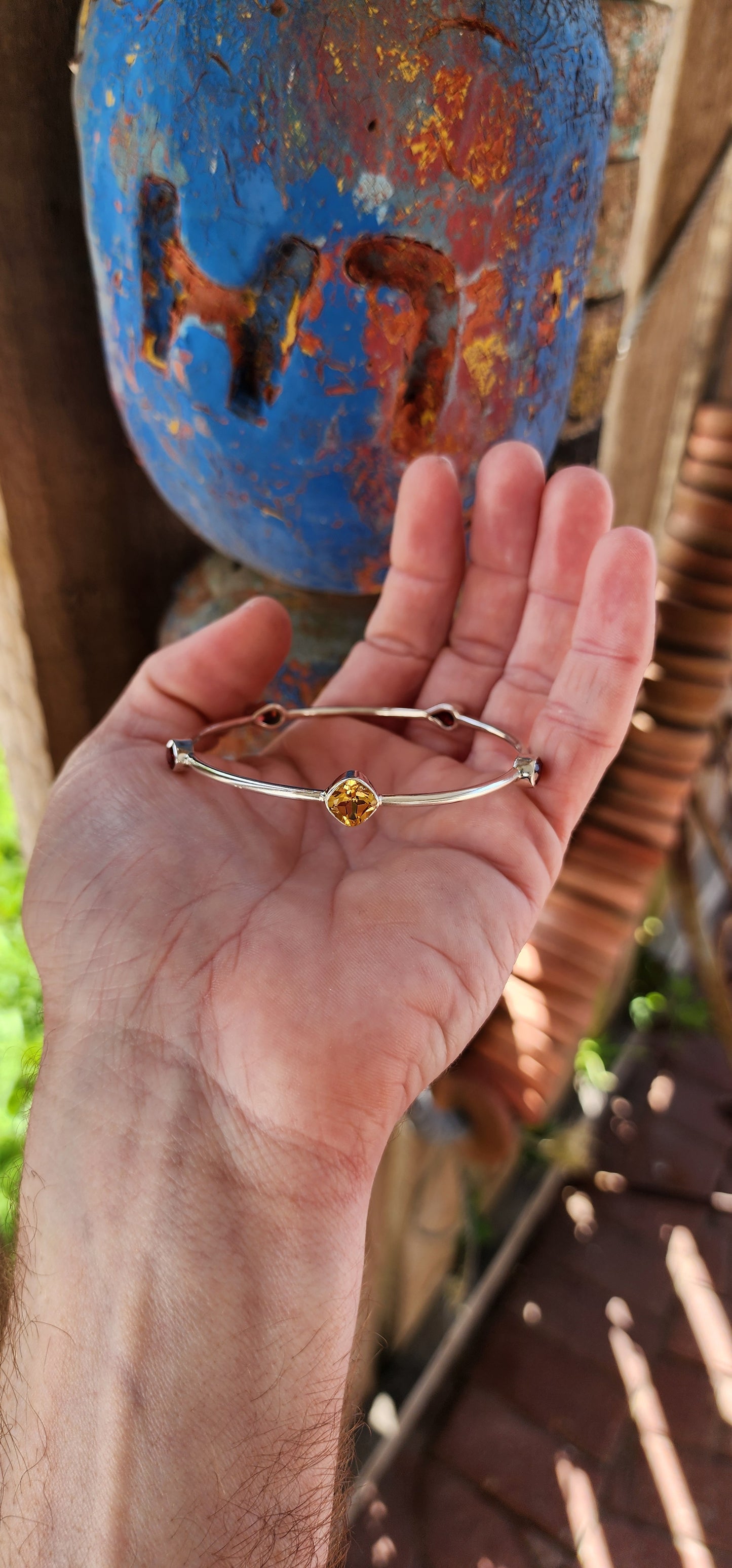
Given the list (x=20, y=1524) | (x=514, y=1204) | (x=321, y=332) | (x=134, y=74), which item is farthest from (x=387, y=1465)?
(x=134, y=74)

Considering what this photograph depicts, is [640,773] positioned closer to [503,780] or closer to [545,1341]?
[503,780]

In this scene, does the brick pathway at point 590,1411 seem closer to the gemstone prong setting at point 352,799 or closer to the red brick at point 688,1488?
the red brick at point 688,1488

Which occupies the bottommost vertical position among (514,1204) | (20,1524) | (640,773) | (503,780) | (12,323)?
(514,1204)

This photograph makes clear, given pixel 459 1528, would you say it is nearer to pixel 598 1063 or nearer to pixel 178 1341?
pixel 598 1063

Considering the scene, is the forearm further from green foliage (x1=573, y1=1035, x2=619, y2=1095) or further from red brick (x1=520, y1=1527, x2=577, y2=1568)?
green foliage (x1=573, y1=1035, x2=619, y2=1095)

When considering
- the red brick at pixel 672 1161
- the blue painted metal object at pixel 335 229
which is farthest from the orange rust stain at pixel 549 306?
the red brick at pixel 672 1161

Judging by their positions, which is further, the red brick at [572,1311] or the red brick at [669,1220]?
the red brick at [669,1220]

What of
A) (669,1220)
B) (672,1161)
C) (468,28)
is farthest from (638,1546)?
(468,28)
